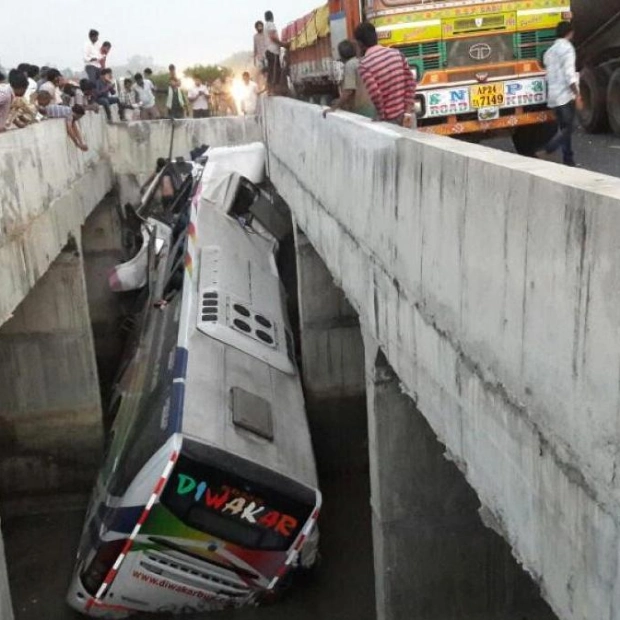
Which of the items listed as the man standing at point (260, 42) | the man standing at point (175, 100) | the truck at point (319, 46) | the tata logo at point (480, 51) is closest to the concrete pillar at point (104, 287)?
the man standing at point (260, 42)

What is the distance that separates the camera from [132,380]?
1214cm

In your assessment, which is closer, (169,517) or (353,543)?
(169,517)

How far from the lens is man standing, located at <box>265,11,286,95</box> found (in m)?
19.5

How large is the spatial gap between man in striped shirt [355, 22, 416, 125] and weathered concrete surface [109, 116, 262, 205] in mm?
15111

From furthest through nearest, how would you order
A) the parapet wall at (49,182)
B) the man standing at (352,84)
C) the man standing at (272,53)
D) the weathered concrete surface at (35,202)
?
the man standing at (272,53), the man standing at (352,84), the parapet wall at (49,182), the weathered concrete surface at (35,202)

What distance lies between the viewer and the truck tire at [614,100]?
14.3 meters

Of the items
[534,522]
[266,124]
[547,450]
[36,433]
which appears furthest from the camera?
[266,124]

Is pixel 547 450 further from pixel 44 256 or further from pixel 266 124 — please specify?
pixel 266 124

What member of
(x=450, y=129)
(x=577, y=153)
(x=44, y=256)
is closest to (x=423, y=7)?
(x=450, y=129)

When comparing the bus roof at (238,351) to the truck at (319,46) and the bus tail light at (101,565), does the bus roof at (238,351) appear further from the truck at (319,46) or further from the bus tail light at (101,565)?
the truck at (319,46)

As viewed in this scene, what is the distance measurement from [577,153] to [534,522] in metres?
9.37

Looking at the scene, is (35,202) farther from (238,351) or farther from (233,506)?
(233,506)

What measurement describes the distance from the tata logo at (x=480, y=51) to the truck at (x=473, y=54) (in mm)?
12

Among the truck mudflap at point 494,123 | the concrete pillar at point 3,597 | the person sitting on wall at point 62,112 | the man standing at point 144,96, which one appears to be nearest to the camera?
the concrete pillar at point 3,597
